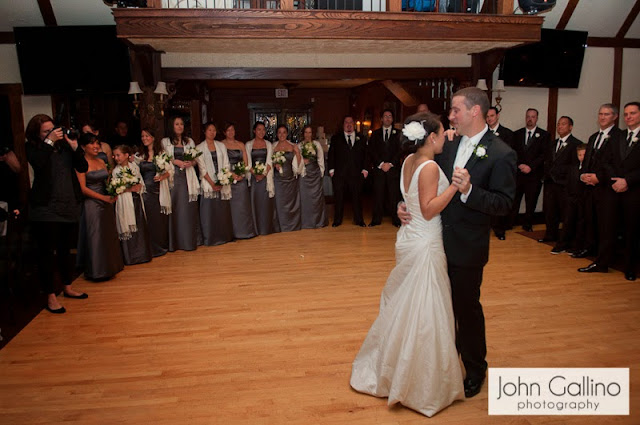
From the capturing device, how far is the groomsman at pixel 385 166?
841 cm

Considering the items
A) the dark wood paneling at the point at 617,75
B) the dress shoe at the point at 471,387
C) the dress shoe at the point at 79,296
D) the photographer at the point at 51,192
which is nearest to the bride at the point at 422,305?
the dress shoe at the point at 471,387

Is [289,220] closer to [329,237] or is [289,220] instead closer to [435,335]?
[329,237]

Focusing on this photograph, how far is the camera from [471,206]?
9.06 ft

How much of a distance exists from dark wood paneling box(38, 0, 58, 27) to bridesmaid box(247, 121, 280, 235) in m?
3.26

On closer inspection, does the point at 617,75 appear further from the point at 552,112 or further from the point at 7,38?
the point at 7,38

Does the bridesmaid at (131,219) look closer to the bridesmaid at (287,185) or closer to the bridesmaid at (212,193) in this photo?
the bridesmaid at (212,193)

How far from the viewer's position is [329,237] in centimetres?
769

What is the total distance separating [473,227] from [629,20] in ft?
26.5

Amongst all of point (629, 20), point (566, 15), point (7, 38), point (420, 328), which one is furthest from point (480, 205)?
point (629, 20)

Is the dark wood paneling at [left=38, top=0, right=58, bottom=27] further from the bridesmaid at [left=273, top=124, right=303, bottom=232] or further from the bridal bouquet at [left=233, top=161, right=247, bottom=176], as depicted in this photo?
the bridesmaid at [left=273, top=124, right=303, bottom=232]

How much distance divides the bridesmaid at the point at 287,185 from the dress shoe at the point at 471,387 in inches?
209

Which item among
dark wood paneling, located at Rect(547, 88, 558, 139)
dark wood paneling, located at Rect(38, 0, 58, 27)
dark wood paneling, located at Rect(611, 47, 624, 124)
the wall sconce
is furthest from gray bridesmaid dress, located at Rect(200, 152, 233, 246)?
dark wood paneling, located at Rect(611, 47, 624, 124)

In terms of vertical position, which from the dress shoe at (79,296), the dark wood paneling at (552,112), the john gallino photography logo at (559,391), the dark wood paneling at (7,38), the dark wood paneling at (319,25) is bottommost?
the john gallino photography logo at (559,391)

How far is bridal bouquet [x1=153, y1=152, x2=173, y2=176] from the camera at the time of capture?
6.37 m
